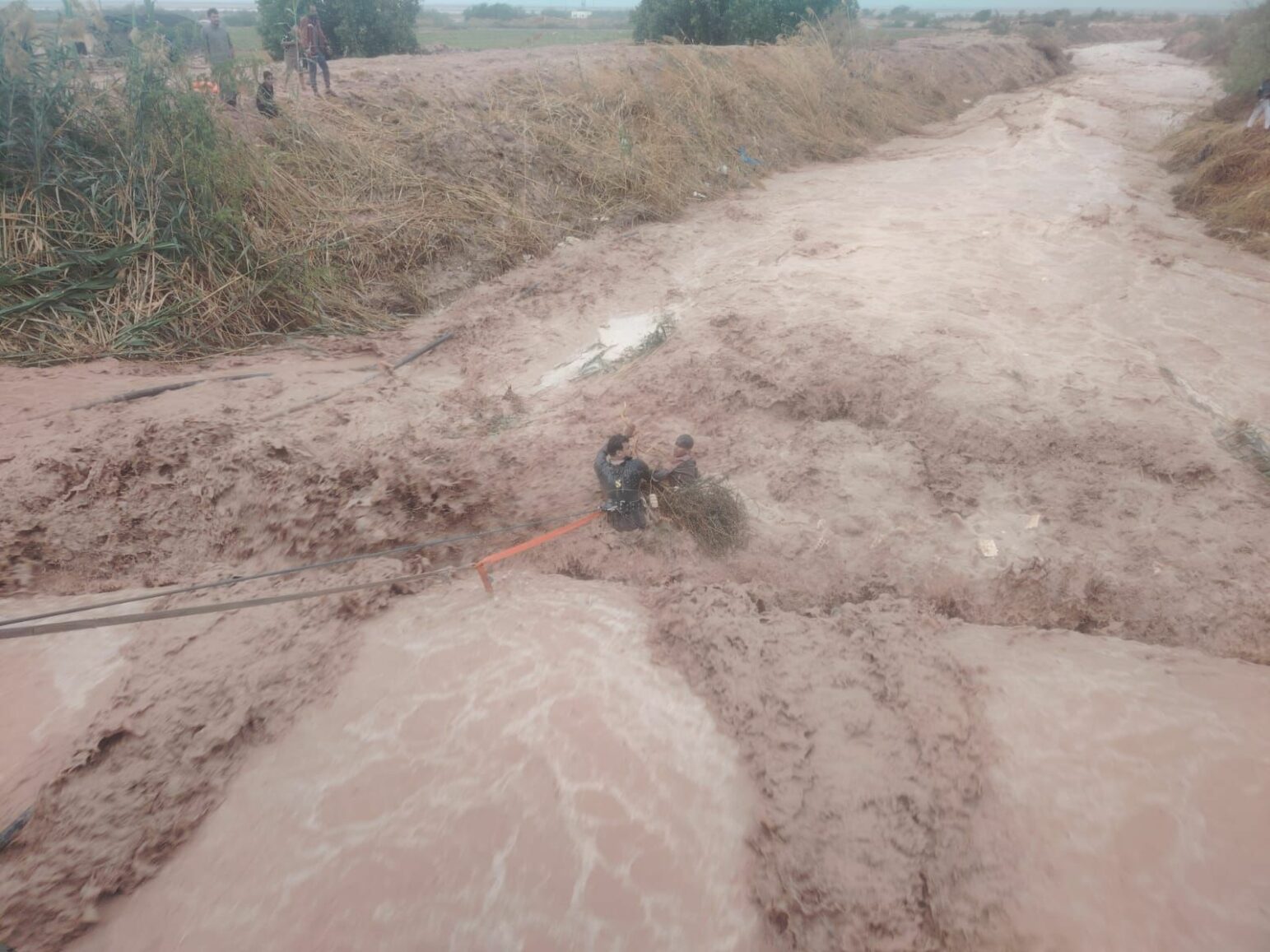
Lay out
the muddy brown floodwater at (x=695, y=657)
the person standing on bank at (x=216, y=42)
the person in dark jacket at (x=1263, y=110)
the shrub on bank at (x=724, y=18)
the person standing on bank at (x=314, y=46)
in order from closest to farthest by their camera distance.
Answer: the muddy brown floodwater at (x=695, y=657) → the person standing on bank at (x=216, y=42) → the person standing on bank at (x=314, y=46) → the person in dark jacket at (x=1263, y=110) → the shrub on bank at (x=724, y=18)

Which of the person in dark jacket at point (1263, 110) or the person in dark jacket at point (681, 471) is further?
the person in dark jacket at point (1263, 110)

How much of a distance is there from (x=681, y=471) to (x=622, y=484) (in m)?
0.37

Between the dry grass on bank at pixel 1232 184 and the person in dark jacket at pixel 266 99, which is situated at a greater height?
the person in dark jacket at pixel 266 99

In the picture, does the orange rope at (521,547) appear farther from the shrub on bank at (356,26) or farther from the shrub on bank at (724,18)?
the shrub on bank at (356,26)

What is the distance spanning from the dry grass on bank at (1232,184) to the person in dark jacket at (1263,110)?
102 mm

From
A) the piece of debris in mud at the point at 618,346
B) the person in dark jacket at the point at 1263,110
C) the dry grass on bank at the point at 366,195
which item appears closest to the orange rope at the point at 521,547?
the piece of debris in mud at the point at 618,346

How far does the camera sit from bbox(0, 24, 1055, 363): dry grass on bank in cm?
576

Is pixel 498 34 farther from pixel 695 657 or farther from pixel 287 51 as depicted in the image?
pixel 695 657

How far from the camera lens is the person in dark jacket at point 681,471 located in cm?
432

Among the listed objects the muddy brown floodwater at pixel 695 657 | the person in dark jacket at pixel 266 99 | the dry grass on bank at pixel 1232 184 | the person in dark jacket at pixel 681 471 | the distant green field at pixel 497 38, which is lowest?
the muddy brown floodwater at pixel 695 657

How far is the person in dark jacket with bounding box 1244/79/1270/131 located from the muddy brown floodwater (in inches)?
182

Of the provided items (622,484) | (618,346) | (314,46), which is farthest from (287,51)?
(622,484)

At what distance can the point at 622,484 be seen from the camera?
4254mm

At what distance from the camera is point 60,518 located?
4.07 meters
